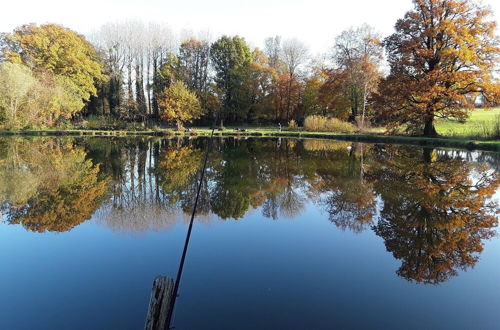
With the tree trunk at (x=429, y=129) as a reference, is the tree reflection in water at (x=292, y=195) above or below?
below

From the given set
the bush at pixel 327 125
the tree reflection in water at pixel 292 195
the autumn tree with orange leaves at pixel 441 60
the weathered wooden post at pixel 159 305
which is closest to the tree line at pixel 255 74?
the autumn tree with orange leaves at pixel 441 60

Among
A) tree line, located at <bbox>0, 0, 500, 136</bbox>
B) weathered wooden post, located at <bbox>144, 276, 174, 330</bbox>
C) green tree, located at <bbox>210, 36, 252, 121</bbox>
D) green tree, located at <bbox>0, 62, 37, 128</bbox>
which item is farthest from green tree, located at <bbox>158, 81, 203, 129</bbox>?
weathered wooden post, located at <bbox>144, 276, 174, 330</bbox>

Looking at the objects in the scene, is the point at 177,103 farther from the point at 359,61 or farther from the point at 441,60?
the point at 441,60

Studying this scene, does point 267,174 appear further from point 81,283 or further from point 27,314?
point 27,314

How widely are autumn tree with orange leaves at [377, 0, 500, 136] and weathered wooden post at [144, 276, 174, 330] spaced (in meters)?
22.0

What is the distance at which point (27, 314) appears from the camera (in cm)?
398

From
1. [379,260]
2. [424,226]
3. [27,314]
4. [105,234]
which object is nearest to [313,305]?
[379,260]

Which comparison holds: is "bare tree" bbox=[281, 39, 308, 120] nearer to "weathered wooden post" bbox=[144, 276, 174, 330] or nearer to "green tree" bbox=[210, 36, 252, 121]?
"green tree" bbox=[210, 36, 252, 121]

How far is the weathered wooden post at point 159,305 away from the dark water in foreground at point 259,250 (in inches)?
34.4

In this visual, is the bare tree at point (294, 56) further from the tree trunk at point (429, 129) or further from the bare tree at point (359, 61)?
the tree trunk at point (429, 129)

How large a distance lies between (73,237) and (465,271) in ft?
22.0

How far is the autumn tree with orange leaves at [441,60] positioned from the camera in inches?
821

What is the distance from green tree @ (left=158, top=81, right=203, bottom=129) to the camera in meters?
37.5

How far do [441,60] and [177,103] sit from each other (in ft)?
84.1
